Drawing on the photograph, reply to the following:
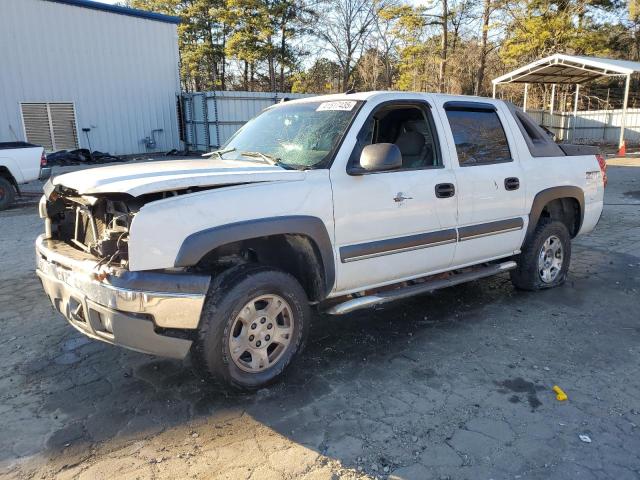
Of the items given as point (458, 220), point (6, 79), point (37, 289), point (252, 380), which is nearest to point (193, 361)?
point (252, 380)

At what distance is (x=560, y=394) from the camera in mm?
3348

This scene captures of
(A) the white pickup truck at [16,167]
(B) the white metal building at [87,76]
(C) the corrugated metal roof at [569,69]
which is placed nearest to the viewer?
(A) the white pickup truck at [16,167]

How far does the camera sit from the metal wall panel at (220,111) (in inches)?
810

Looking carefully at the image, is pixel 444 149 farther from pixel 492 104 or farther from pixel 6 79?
pixel 6 79

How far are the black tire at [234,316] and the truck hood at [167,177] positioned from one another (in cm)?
59

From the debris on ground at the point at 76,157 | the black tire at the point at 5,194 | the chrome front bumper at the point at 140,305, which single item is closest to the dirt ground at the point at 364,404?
the chrome front bumper at the point at 140,305

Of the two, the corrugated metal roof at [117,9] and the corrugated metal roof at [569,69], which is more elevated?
the corrugated metal roof at [117,9]

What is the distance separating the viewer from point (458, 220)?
429 cm

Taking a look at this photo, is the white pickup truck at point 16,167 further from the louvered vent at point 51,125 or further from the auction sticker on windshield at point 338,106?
the auction sticker on windshield at point 338,106

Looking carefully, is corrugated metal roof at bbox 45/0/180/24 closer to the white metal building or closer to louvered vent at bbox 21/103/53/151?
the white metal building

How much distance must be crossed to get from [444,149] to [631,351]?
2.17m

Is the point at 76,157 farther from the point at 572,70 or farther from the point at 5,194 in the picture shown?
the point at 572,70

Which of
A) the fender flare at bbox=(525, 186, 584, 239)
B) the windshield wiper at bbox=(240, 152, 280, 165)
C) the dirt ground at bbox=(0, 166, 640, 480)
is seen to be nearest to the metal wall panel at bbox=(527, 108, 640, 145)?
the fender flare at bbox=(525, 186, 584, 239)

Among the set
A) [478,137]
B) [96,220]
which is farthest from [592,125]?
[96,220]
